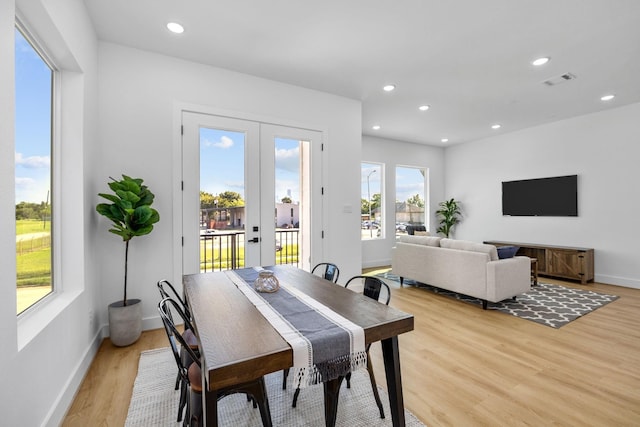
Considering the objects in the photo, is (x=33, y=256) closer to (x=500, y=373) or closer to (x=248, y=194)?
(x=248, y=194)

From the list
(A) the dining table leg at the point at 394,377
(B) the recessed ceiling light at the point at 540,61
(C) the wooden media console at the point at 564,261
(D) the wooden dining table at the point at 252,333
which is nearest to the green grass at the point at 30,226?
(D) the wooden dining table at the point at 252,333

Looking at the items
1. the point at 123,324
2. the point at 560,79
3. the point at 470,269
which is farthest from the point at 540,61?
the point at 123,324

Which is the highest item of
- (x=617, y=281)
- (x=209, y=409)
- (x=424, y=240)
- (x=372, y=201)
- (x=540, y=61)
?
(x=540, y=61)

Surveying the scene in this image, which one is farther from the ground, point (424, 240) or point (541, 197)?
point (541, 197)

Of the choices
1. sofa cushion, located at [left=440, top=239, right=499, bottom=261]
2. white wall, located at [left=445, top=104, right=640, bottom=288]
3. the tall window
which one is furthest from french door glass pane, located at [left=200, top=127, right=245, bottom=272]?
white wall, located at [left=445, top=104, right=640, bottom=288]

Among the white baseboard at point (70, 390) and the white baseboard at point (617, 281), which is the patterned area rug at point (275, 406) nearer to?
the white baseboard at point (70, 390)

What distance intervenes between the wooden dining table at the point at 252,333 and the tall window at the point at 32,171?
889mm

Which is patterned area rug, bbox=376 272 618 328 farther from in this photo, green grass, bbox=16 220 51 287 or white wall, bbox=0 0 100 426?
green grass, bbox=16 220 51 287

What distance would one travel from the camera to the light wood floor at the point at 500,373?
1850mm

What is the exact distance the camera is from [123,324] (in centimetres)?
271

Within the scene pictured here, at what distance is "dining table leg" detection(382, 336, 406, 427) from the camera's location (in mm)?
1493

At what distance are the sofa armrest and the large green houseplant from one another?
353 centimetres

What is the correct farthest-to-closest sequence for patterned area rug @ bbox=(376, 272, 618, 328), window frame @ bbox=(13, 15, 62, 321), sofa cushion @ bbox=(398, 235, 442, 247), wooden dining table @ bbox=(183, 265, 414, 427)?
sofa cushion @ bbox=(398, 235, 442, 247), patterned area rug @ bbox=(376, 272, 618, 328), window frame @ bbox=(13, 15, 62, 321), wooden dining table @ bbox=(183, 265, 414, 427)

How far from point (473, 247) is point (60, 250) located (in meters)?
4.38
